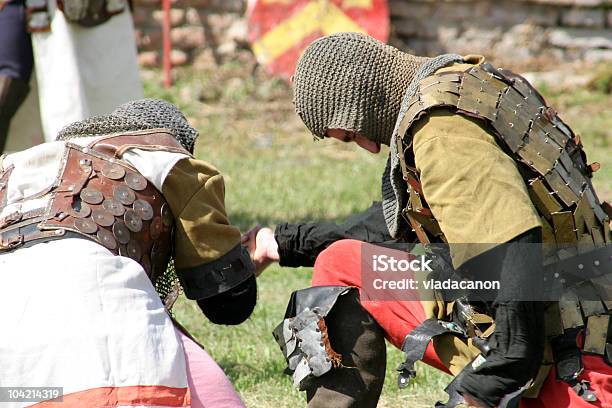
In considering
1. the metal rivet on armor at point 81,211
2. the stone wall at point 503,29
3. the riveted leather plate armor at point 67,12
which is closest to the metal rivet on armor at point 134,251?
the metal rivet on armor at point 81,211

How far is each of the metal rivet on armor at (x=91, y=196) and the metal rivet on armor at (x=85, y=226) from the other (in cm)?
5

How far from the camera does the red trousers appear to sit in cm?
277

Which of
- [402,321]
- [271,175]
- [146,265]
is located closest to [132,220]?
[146,265]

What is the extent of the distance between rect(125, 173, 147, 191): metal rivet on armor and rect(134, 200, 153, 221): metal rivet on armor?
0.03 metres

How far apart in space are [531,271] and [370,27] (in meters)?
6.53

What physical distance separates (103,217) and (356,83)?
772 millimetres

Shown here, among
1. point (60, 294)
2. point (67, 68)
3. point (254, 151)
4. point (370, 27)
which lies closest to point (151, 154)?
point (60, 294)

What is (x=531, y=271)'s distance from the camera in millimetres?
2568

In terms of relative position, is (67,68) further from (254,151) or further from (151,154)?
(151,154)

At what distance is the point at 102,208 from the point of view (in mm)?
2648

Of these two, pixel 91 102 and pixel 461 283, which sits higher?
pixel 461 283

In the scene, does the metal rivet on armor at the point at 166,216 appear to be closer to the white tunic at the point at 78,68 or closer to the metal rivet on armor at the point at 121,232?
the metal rivet on armor at the point at 121,232

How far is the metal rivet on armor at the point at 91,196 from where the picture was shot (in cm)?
265

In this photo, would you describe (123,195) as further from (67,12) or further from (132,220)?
(67,12)
